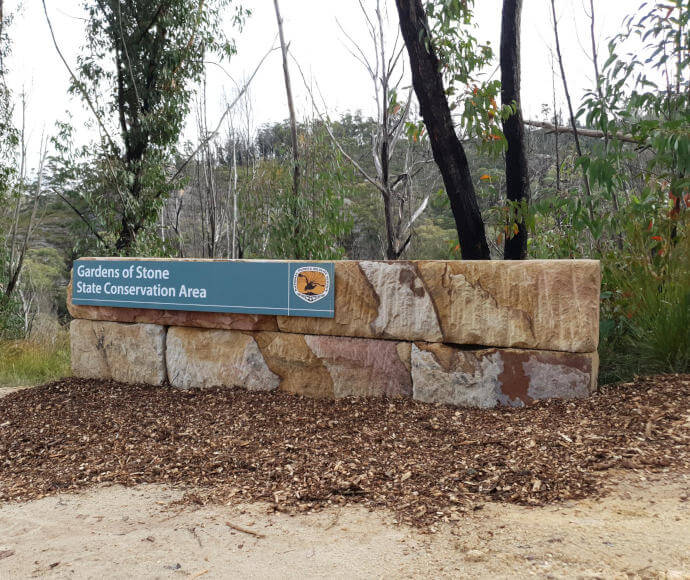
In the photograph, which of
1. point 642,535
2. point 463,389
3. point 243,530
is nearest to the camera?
point 642,535

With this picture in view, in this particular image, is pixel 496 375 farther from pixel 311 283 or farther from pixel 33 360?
pixel 33 360

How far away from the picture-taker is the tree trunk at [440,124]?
4.94 meters

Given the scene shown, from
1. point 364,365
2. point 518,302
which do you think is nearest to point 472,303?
point 518,302

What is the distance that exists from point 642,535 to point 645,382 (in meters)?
1.89

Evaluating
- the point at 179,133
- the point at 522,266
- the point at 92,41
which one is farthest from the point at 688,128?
the point at 92,41

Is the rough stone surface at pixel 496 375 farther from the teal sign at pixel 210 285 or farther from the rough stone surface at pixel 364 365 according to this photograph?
the teal sign at pixel 210 285

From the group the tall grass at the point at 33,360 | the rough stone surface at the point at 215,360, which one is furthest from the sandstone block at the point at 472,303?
the tall grass at the point at 33,360

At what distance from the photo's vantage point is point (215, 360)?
4844 millimetres

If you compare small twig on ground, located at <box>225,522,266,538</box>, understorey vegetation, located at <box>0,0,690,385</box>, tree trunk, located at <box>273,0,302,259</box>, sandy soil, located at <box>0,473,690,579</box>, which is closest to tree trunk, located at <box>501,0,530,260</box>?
understorey vegetation, located at <box>0,0,690,385</box>

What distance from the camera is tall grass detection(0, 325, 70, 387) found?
663cm

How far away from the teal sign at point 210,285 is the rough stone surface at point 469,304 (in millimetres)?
129

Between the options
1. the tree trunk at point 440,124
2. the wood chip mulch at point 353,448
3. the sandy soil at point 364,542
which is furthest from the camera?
the tree trunk at point 440,124

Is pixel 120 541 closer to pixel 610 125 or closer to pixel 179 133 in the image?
pixel 610 125

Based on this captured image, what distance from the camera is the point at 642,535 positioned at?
2143mm
